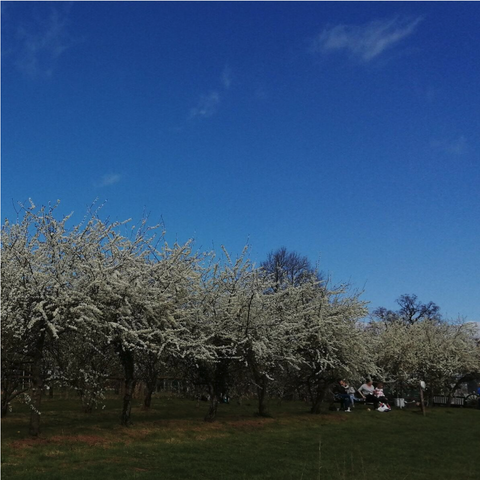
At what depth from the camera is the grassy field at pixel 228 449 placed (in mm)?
11516

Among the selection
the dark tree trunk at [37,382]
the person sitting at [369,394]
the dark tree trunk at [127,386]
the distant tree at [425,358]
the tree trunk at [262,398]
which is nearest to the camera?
the dark tree trunk at [37,382]

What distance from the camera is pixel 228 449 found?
14828 millimetres

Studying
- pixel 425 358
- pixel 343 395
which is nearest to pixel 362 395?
pixel 343 395

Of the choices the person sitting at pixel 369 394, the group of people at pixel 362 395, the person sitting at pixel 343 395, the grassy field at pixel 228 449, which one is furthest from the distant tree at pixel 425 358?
the grassy field at pixel 228 449

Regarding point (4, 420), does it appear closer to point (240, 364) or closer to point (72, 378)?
point (72, 378)

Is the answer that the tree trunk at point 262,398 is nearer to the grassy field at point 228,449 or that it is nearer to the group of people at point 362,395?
the grassy field at point 228,449

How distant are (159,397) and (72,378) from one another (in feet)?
68.7

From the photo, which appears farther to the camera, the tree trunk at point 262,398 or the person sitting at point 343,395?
the person sitting at point 343,395

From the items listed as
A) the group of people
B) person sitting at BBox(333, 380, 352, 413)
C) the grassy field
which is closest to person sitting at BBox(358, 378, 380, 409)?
the group of people

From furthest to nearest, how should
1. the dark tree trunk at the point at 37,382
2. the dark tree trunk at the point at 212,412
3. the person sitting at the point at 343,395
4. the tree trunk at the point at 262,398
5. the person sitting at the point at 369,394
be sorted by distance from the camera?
1. the person sitting at the point at 369,394
2. the person sitting at the point at 343,395
3. the tree trunk at the point at 262,398
4. the dark tree trunk at the point at 212,412
5. the dark tree trunk at the point at 37,382

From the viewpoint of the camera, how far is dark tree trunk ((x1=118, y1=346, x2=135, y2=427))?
17.6 metres

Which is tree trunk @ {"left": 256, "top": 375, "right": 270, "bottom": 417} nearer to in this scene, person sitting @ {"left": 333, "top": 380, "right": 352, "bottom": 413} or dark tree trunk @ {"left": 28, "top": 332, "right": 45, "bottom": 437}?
person sitting @ {"left": 333, "top": 380, "right": 352, "bottom": 413}

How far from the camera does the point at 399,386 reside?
1636 inches

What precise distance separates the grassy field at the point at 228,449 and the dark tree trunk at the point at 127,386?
1.57 feet
